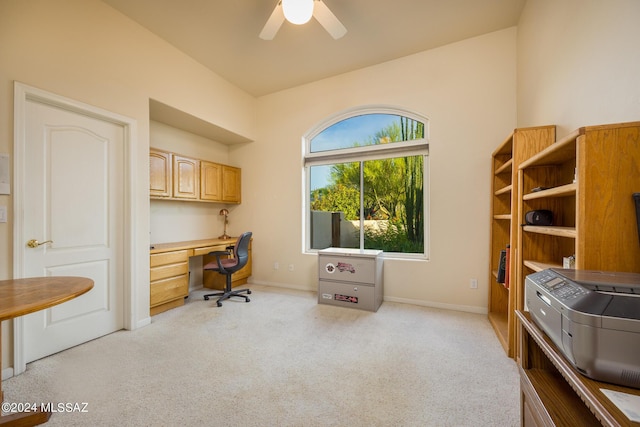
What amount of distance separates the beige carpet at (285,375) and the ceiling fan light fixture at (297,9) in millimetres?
2840

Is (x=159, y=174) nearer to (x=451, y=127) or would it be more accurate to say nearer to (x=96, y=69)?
(x=96, y=69)

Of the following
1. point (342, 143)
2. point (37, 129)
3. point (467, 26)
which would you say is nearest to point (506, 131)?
point (467, 26)

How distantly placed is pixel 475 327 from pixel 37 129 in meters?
4.47

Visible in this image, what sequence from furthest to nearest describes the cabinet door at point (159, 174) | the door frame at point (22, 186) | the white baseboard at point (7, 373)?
the cabinet door at point (159, 174), the door frame at point (22, 186), the white baseboard at point (7, 373)

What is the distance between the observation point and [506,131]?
9.71 ft

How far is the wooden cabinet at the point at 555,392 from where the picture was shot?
2.18 ft

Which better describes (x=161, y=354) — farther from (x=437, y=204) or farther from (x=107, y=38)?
(x=437, y=204)

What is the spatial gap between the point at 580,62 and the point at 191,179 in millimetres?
4264


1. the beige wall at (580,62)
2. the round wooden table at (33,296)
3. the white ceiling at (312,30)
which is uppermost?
the white ceiling at (312,30)

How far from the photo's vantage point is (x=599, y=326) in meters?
0.72

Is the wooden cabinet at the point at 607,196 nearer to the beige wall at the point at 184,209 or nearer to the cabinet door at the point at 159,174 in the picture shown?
the cabinet door at the point at 159,174

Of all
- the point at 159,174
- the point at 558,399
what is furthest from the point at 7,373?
the point at 558,399

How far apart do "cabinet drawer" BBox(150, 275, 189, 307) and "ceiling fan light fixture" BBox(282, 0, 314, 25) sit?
313cm

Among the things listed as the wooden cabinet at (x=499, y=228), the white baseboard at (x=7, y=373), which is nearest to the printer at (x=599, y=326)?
the wooden cabinet at (x=499, y=228)
